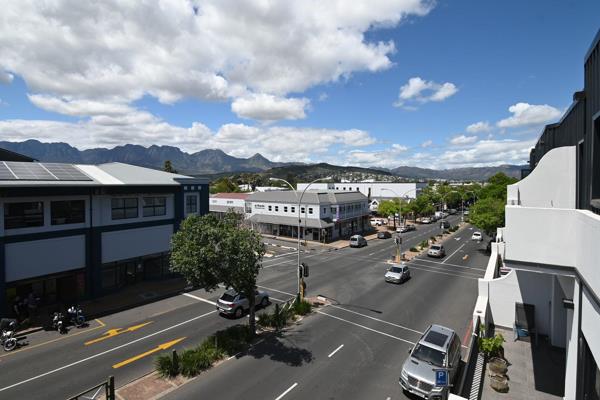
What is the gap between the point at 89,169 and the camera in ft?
86.4

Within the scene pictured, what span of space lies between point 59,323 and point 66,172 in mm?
10872

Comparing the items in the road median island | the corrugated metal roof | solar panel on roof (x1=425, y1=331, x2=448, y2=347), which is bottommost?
the road median island

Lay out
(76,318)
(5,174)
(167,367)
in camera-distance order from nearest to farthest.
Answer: (167,367) → (76,318) → (5,174)

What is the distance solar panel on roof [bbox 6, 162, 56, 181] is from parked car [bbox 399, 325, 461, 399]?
23.7 m

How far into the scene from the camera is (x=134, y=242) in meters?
25.6

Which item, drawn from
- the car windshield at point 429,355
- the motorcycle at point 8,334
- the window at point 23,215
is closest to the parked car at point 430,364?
the car windshield at point 429,355

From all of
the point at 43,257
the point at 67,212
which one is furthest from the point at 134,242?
the point at 43,257

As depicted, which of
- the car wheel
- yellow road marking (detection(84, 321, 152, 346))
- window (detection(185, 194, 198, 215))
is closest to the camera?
yellow road marking (detection(84, 321, 152, 346))

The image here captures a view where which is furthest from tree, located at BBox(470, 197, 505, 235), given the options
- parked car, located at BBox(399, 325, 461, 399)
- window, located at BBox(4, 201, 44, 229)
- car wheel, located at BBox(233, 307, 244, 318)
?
window, located at BBox(4, 201, 44, 229)

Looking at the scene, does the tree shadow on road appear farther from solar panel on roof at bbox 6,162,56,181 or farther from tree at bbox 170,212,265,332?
solar panel on roof at bbox 6,162,56,181

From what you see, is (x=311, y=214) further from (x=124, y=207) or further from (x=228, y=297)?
(x=228, y=297)

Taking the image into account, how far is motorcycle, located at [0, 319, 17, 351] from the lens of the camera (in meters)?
16.0

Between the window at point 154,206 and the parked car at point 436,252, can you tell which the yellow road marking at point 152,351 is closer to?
the window at point 154,206

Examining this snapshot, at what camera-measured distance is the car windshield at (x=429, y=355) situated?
1252 centimetres
